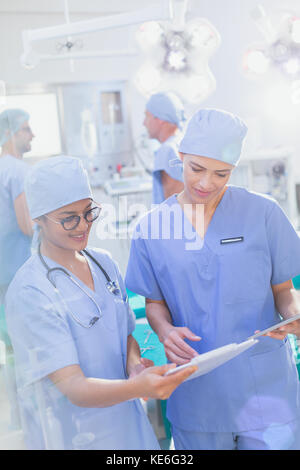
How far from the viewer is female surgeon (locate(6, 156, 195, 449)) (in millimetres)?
795

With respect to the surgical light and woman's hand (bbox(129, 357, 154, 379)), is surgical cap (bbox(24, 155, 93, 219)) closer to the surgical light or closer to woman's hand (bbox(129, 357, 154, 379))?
woman's hand (bbox(129, 357, 154, 379))

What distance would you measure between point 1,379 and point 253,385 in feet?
1.75

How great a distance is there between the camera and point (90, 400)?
2.64ft

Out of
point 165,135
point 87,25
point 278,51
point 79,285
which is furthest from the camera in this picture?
point 165,135

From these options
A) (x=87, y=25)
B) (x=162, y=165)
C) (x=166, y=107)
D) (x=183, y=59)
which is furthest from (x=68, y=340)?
(x=166, y=107)

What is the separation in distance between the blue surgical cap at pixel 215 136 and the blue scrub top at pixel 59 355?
38 cm

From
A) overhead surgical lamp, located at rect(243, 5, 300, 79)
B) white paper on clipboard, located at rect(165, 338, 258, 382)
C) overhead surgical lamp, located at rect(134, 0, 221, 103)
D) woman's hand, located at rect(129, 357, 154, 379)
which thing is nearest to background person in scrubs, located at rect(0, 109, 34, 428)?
woman's hand, located at rect(129, 357, 154, 379)

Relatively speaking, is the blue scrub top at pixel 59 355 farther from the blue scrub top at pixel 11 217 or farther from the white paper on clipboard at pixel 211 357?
the white paper on clipboard at pixel 211 357

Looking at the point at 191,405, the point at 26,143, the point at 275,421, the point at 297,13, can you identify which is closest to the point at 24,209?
the point at 26,143

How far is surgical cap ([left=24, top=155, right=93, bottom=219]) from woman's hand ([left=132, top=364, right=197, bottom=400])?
0.33 meters

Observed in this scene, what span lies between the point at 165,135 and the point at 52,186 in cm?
Answer: 146

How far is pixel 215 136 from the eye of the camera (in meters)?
1.02

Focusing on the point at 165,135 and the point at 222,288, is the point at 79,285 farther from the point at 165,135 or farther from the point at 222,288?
the point at 165,135

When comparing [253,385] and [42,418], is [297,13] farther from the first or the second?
[42,418]
